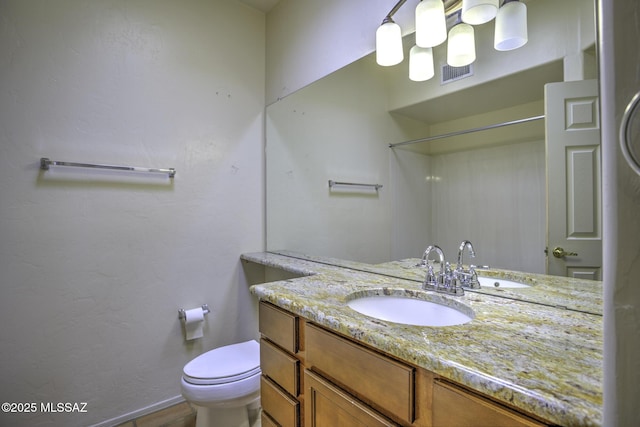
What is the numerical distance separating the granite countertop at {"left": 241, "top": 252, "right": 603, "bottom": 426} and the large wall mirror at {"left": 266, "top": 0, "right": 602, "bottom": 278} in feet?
0.60

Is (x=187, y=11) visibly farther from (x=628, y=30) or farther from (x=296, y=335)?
(x=628, y=30)

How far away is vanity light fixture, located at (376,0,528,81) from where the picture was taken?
1001 millimetres

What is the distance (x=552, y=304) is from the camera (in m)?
0.91

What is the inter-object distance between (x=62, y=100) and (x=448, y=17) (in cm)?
178

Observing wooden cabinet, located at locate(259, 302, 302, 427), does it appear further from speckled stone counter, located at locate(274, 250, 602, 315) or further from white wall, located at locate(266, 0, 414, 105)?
white wall, located at locate(266, 0, 414, 105)

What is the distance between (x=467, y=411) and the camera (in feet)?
1.94

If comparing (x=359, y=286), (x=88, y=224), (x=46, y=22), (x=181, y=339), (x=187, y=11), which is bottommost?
(x=181, y=339)

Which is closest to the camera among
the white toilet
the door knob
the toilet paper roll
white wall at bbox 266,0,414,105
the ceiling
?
the door knob

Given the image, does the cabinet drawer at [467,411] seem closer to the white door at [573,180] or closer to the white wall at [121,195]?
the white door at [573,180]

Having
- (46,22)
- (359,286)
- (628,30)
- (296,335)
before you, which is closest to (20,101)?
(46,22)

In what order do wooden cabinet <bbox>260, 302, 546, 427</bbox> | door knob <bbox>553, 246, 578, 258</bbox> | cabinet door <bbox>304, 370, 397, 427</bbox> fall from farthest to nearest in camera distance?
1. door knob <bbox>553, 246, 578, 258</bbox>
2. cabinet door <bbox>304, 370, 397, 427</bbox>
3. wooden cabinet <bbox>260, 302, 546, 427</bbox>

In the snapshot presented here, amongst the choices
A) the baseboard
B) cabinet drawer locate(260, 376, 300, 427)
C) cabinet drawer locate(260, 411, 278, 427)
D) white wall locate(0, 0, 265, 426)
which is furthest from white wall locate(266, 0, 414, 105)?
the baseboard

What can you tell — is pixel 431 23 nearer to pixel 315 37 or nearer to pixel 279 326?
pixel 315 37

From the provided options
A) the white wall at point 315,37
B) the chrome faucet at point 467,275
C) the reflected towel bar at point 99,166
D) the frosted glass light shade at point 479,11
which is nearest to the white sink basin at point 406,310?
the chrome faucet at point 467,275
